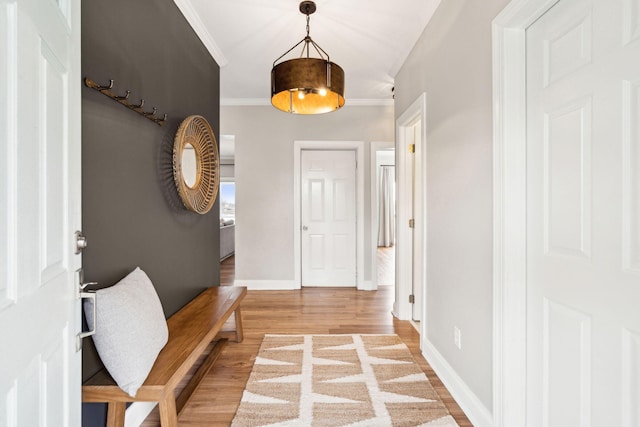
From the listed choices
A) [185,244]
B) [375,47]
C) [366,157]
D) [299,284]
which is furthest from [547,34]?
[299,284]

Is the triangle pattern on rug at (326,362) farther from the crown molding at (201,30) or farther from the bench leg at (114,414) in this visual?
the crown molding at (201,30)

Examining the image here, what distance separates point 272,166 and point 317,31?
2.06 meters

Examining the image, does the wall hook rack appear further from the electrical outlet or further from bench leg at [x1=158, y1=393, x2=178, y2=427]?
the electrical outlet

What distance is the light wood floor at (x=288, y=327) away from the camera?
75.9 inches

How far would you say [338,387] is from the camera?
6.98 ft

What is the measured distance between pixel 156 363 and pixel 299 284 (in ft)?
10.2

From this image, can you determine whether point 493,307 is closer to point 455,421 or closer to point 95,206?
point 455,421

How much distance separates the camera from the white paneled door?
1013 millimetres

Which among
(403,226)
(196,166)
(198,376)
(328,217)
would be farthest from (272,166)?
(198,376)

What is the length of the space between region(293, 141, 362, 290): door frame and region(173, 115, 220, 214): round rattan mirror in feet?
5.89

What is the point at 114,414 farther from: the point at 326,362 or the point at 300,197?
the point at 300,197

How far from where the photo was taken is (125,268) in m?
1.66

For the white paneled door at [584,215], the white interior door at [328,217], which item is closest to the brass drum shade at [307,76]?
the white paneled door at [584,215]
